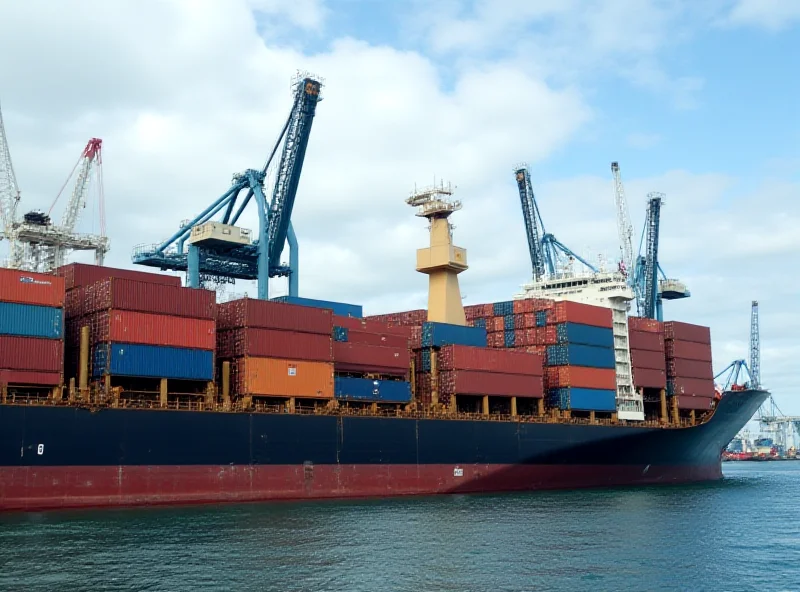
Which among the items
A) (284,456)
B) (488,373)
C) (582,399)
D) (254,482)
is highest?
(488,373)

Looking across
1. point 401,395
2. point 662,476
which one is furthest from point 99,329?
point 662,476

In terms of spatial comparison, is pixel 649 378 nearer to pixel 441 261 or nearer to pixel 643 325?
pixel 643 325

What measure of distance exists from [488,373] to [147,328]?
24142mm

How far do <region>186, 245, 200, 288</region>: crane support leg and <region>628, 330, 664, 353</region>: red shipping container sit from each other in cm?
3315

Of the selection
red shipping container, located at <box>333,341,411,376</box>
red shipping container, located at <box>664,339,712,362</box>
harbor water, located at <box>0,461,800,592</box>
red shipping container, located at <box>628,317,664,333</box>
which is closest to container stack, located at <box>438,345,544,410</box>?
red shipping container, located at <box>333,341,411,376</box>

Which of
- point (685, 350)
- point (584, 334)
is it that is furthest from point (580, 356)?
point (685, 350)

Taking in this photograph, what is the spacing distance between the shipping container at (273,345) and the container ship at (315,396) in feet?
0.34

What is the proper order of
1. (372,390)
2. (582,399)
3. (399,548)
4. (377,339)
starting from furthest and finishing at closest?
(582,399)
(377,339)
(372,390)
(399,548)

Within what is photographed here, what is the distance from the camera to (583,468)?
2389 inches

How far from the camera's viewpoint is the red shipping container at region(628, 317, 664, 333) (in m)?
67.4

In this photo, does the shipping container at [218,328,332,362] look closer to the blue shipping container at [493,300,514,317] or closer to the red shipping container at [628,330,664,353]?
the blue shipping container at [493,300,514,317]

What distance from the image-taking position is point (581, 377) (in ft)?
202

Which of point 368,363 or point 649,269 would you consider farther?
point 649,269

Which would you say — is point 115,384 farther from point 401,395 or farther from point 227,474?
point 401,395
